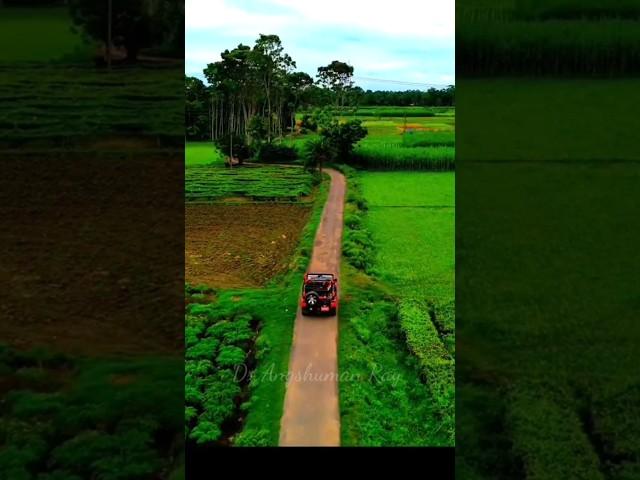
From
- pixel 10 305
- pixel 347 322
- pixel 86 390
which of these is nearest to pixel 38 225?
pixel 10 305

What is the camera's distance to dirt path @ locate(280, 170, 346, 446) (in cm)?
664

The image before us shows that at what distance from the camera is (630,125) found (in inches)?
653

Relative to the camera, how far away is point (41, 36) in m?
16.8

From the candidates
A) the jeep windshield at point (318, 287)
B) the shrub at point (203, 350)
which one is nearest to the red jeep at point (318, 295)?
the jeep windshield at point (318, 287)

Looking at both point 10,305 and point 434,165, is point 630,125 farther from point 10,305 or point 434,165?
point 10,305

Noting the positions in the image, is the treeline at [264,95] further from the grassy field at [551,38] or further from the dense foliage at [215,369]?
the grassy field at [551,38]

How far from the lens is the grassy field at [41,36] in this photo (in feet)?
53.3

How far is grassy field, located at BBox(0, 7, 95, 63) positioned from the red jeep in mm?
10445

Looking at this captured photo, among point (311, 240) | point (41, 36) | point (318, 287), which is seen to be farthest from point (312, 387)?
point (41, 36)

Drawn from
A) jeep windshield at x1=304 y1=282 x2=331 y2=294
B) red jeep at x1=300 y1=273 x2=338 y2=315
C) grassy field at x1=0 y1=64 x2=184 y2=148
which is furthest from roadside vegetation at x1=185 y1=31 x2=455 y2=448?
grassy field at x1=0 y1=64 x2=184 y2=148

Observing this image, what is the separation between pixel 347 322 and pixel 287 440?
5.90 ft

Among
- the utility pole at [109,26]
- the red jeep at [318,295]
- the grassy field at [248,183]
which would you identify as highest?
the utility pole at [109,26]

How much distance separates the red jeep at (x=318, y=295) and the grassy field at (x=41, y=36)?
10.4 m

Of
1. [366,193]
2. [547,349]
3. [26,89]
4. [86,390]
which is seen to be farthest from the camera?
[26,89]
